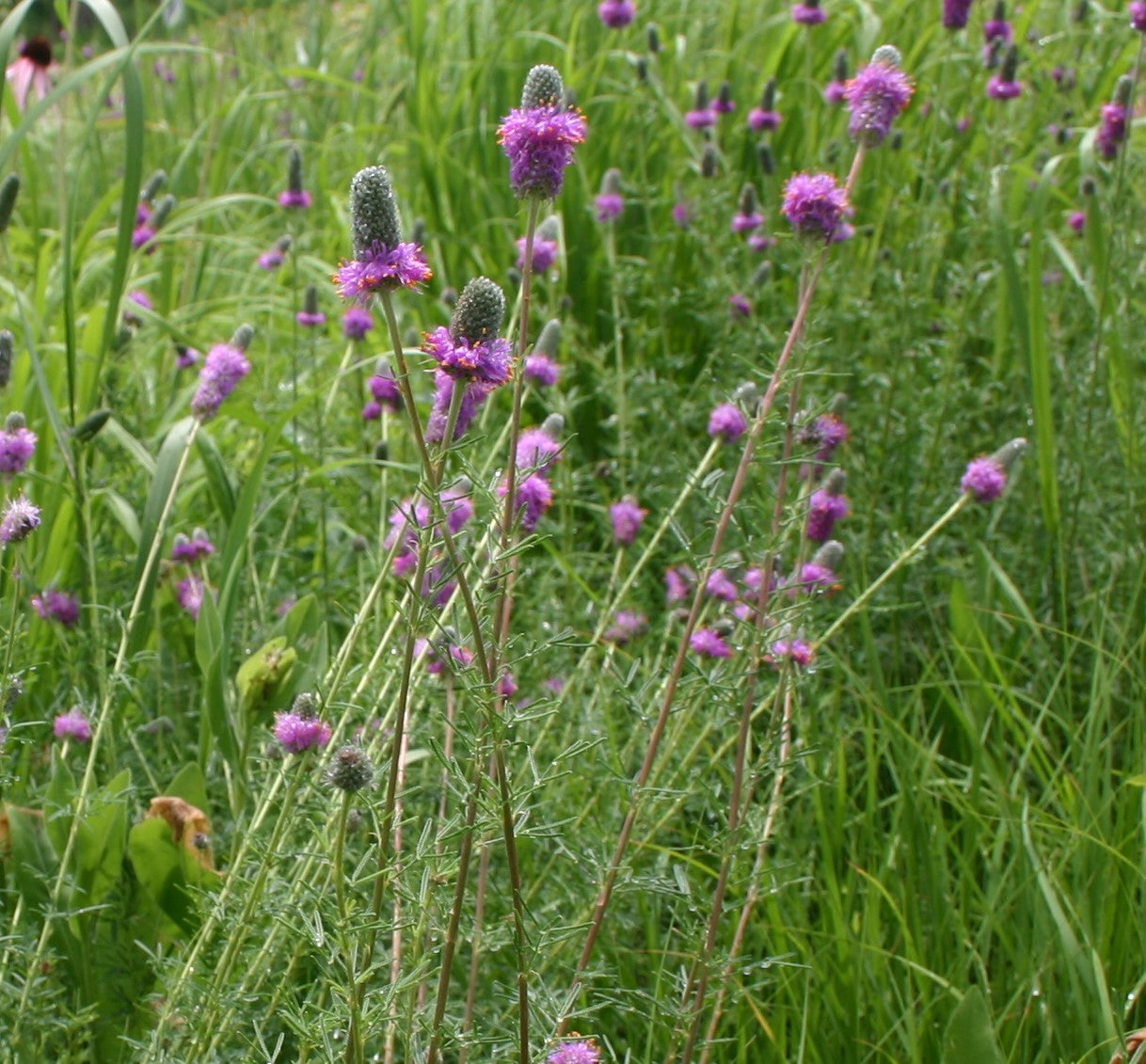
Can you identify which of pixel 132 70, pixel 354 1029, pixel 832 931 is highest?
pixel 132 70

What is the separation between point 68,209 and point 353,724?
0.98 meters

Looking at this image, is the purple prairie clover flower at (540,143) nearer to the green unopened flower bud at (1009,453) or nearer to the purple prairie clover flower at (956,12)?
the green unopened flower bud at (1009,453)

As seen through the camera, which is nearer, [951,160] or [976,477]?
[976,477]

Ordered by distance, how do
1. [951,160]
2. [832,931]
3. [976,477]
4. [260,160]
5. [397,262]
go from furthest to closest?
[260,160] → [951,160] → [976,477] → [832,931] → [397,262]

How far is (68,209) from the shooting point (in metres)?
2.26

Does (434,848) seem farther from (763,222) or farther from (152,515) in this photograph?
(763,222)

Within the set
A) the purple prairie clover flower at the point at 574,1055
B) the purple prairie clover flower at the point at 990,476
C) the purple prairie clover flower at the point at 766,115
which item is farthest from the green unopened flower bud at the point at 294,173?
the purple prairie clover flower at the point at 574,1055

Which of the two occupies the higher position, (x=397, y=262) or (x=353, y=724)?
(x=397, y=262)

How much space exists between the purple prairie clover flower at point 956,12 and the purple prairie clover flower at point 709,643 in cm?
168

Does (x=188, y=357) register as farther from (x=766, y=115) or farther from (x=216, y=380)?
(x=766, y=115)

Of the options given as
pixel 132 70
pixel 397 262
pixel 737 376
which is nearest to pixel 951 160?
pixel 737 376

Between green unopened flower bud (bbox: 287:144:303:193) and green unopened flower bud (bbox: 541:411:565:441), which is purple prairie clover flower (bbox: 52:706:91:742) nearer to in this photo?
green unopened flower bud (bbox: 541:411:565:441)

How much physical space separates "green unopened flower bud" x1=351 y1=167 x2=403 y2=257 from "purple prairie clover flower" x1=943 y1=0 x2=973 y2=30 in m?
2.21

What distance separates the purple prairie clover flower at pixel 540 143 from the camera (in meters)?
1.24
